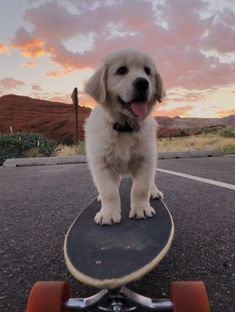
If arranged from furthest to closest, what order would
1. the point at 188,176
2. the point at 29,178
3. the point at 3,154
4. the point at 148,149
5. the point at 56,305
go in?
the point at 3,154 < the point at 29,178 < the point at 188,176 < the point at 148,149 < the point at 56,305

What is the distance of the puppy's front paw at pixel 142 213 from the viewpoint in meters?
3.18

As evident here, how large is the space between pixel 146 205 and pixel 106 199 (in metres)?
0.32

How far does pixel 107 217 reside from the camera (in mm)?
3057

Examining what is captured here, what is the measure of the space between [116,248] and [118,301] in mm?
449

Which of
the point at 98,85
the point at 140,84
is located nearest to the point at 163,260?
the point at 140,84

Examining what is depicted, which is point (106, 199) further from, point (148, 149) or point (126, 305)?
point (126, 305)

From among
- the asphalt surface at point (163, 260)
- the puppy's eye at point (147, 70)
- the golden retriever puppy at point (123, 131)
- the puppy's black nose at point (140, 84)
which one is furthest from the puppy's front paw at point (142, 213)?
Answer: the puppy's eye at point (147, 70)

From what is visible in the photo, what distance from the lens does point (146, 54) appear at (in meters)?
3.73

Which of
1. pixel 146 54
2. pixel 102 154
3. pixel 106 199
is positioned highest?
pixel 146 54

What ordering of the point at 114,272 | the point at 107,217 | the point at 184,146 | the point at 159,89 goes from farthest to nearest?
1. the point at 184,146
2. the point at 159,89
3. the point at 107,217
4. the point at 114,272

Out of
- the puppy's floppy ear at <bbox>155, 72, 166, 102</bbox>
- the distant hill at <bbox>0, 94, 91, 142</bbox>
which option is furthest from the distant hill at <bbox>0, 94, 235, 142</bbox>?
the puppy's floppy ear at <bbox>155, 72, 166, 102</bbox>

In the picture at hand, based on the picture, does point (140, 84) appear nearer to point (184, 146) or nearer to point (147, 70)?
point (147, 70)

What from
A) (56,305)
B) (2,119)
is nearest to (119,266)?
(56,305)

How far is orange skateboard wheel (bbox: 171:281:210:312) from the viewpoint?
186 cm
